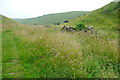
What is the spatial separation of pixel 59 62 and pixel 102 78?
1667 millimetres

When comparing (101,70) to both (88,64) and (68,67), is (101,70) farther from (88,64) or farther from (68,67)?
(68,67)

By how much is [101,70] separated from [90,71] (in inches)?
15.9

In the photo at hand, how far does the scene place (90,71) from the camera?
5781mm

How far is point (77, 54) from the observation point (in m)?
6.63

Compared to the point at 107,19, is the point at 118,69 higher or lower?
lower

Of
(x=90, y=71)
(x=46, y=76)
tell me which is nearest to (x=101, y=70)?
(x=90, y=71)

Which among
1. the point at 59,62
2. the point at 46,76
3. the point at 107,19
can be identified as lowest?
the point at 46,76

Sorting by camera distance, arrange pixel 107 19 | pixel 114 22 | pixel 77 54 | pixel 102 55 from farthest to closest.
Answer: pixel 107 19 < pixel 114 22 < pixel 102 55 < pixel 77 54

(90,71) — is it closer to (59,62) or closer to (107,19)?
(59,62)

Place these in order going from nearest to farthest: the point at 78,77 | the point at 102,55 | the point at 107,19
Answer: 1. the point at 78,77
2. the point at 102,55
3. the point at 107,19

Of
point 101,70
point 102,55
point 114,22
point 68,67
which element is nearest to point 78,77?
point 68,67

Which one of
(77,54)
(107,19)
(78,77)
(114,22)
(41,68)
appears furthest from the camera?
(107,19)

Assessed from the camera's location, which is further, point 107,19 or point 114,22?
point 107,19

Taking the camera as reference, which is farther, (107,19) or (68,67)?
(107,19)
